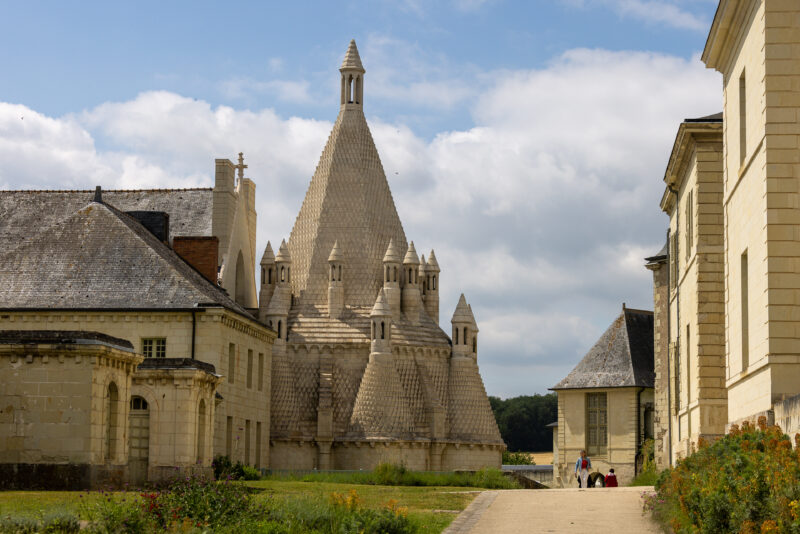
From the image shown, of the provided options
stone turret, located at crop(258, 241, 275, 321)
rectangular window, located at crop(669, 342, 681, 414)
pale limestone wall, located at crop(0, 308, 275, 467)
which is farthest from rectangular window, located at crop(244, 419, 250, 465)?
rectangular window, located at crop(669, 342, 681, 414)

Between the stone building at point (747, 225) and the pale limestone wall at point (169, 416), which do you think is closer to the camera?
the stone building at point (747, 225)

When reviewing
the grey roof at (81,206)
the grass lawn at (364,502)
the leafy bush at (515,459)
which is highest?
the grey roof at (81,206)

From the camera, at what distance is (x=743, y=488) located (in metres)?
13.9

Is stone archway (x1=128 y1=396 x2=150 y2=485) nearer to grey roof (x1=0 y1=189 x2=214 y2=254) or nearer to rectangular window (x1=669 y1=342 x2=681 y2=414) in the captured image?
rectangular window (x1=669 y1=342 x2=681 y2=414)

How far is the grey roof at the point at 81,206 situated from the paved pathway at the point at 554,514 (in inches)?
1187

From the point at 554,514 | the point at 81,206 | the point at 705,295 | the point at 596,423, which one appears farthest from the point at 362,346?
the point at 554,514

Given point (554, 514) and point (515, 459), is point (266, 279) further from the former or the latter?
point (515, 459)

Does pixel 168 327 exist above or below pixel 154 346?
above

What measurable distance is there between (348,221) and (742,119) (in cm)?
3893

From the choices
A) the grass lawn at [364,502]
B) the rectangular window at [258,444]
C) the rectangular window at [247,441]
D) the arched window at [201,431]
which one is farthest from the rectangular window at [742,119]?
the rectangular window at [258,444]

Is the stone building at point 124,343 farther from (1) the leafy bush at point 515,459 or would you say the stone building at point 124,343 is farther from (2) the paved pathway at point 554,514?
(1) the leafy bush at point 515,459

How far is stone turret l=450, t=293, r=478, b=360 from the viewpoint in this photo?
196 feet

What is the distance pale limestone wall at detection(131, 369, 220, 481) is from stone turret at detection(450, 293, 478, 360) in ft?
90.6

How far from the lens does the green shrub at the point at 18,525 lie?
15742 mm
